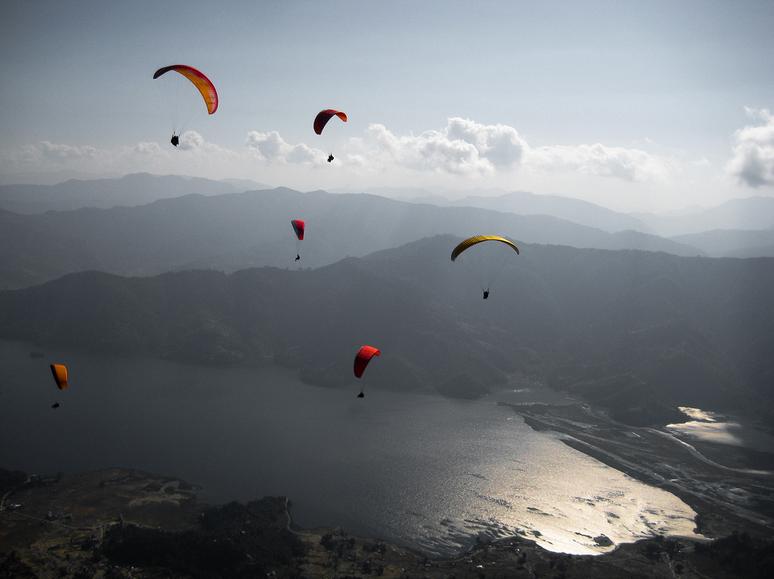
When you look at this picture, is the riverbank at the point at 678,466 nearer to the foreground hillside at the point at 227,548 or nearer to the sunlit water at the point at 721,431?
the sunlit water at the point at 721,431

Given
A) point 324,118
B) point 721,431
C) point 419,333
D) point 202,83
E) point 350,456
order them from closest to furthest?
point 202,83
point 324,118
point 350,456
point 721,431
point 419,333

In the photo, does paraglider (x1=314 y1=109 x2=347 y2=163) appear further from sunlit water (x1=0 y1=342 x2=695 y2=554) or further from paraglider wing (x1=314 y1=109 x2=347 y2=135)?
sunlit water (x1=0 y1=342 x2=695 y2=554)

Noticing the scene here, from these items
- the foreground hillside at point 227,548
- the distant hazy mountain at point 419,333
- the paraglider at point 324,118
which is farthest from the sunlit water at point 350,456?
the paraglider at point 324,118

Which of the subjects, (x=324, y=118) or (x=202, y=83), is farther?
(x=324, y=118)

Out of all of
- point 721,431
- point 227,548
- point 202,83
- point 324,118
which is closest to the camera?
point 202,83

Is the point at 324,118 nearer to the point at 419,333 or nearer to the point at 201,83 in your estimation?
the point at 201,83

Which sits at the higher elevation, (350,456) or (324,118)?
(324,118)

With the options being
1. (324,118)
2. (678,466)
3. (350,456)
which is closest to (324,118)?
(324,118)

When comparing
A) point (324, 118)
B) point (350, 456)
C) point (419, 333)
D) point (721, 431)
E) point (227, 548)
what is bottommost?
point (350, 456)
